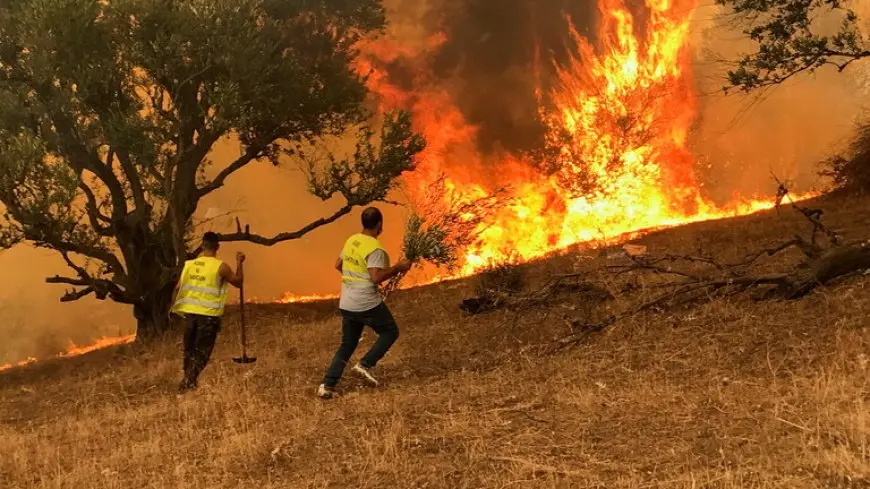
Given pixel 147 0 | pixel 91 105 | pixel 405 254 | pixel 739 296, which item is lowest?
pixel 739 296

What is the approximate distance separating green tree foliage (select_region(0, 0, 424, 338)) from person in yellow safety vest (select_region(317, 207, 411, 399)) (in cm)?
934

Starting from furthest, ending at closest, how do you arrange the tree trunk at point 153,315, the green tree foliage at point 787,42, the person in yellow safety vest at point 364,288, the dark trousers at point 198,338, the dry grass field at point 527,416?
the tree trunk at point 153,315
the green tree foliage at point 787,42
the dark trousers at point 198,338
the person in yellow safety vest at point 364,288
the dry grass field at point 527,416

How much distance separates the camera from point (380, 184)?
1875 centimetres

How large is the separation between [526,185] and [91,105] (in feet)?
59.7

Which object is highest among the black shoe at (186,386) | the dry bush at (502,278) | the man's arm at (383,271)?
the dry bush at (502,278)

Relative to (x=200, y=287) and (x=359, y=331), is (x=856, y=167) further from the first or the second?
(x=200, y=287)

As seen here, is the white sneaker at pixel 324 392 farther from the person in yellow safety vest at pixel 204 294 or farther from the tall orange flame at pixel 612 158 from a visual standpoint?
the tall orange flame at pixel 612 158

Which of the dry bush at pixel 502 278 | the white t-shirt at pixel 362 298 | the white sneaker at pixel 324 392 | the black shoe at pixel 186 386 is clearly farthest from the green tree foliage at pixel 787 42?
the black shoe at pixel 186 386

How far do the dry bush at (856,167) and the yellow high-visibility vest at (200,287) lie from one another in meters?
18.6

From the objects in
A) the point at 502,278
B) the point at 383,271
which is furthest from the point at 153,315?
the point at 383,271

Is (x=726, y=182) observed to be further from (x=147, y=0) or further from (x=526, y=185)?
(x=147, y=0)

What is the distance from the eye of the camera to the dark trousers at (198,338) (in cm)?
953

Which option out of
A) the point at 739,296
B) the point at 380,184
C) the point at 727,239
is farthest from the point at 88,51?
the point at 727,239

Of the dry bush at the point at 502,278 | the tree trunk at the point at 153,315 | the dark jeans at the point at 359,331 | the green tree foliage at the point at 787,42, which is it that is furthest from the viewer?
the tree trunk at the point at 153,315
